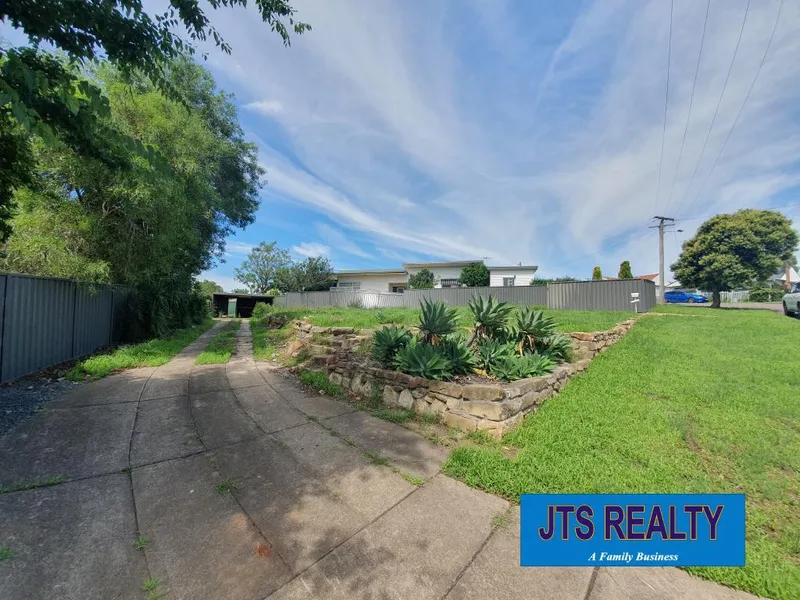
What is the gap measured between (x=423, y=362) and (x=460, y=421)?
0.83 metres

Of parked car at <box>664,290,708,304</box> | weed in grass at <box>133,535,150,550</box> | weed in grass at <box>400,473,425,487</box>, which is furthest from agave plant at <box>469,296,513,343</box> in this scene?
parked car at <box>664,290,708,304</box>

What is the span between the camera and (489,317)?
4590 mm

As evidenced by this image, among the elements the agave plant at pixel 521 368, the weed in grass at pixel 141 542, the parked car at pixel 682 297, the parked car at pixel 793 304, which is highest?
the parked car at pixel 682 297

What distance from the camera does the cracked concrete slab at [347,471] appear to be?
222cm

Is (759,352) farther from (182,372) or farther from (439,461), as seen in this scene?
(182,372)

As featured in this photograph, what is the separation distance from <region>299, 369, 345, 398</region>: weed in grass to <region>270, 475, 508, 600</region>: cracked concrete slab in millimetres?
2559

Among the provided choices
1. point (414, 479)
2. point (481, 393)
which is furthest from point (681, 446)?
point (414, 479)

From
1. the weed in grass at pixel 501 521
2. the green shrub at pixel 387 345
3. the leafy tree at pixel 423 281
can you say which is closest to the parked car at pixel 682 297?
the leafy tree at pixel 423 281

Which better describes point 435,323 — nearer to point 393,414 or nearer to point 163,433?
point 393,414

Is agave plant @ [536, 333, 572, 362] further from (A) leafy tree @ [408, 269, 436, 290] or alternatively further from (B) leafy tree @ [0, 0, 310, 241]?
(A) leafy tree @ [408, 269, 436, 290]

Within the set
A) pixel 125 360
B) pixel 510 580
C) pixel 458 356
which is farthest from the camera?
pixel 125 360

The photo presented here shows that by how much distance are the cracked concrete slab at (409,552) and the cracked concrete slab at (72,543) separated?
84 cm

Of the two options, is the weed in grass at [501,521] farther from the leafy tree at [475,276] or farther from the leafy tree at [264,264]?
the leafy tree at [264,264]

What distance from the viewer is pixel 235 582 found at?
5.02 ft
